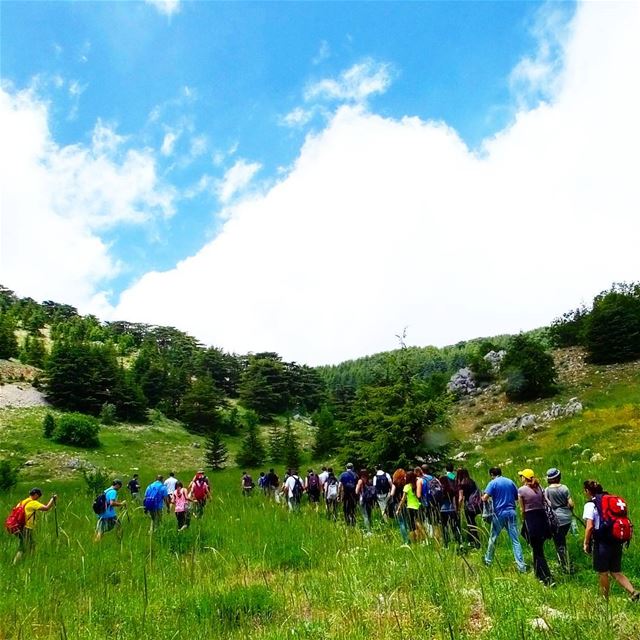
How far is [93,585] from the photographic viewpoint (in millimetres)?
6820

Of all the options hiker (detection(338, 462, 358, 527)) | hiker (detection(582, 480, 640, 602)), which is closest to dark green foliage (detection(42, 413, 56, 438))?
hiker (detection(338, 462, 358, 527))

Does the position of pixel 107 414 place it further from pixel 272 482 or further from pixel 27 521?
pixel 27 521

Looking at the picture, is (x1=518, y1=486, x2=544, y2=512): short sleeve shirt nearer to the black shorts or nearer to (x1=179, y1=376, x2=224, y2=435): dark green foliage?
the black shorts

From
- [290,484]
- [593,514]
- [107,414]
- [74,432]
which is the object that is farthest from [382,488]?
[107,414]

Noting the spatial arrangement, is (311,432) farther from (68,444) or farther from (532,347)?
(532,347)

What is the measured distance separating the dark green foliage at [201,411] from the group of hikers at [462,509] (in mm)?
56487

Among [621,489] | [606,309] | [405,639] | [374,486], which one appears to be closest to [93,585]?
[405,639]

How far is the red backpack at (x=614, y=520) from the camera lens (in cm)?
642

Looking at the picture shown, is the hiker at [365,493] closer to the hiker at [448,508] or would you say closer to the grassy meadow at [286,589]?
the grassy meadow at [286,589]

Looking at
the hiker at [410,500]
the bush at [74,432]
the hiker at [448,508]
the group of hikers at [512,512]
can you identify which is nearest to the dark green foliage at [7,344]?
the bush at [74,432]

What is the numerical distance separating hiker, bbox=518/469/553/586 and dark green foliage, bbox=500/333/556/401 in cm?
3224

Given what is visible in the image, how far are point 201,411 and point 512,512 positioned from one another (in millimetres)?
66394

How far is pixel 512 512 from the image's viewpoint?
8.40m

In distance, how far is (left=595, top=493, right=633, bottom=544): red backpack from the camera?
6.42 metres
